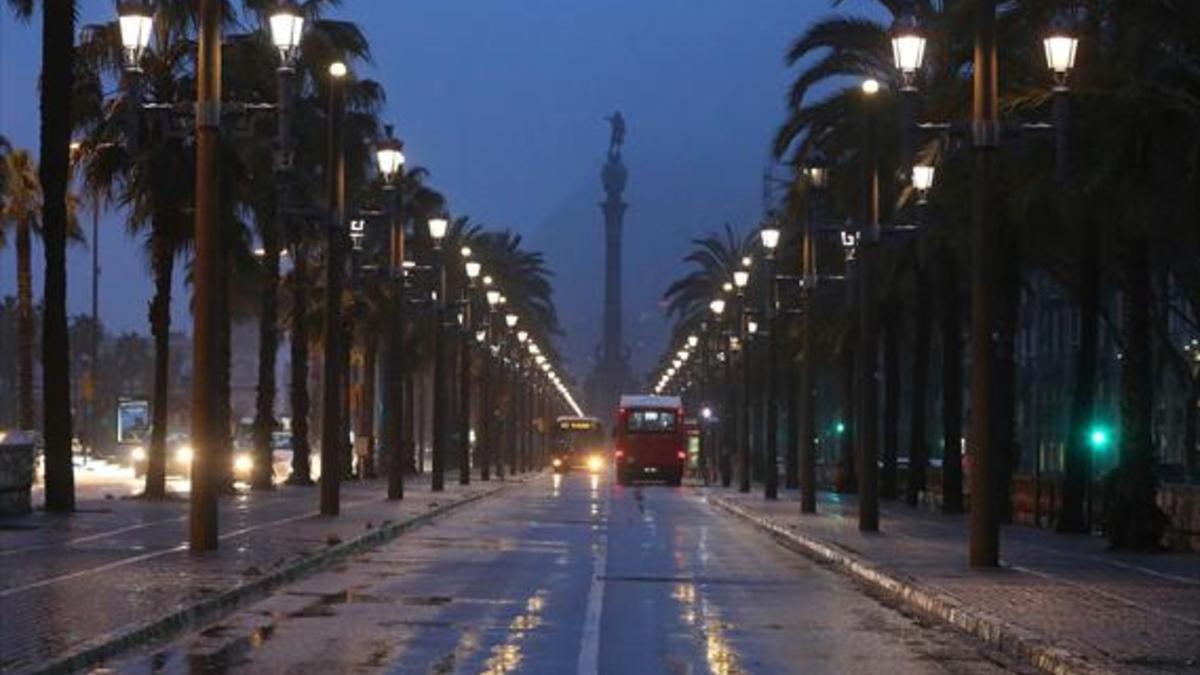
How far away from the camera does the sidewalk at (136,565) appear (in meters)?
17.4

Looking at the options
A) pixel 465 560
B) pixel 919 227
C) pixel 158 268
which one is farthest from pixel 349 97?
pixel 465 560

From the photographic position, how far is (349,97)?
58.1m

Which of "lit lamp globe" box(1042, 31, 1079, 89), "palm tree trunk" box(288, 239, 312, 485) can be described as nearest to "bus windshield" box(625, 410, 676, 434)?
"palm tree trunk" box(288, 239, 312, 485)

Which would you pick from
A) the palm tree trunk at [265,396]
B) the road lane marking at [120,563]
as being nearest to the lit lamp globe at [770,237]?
the palm tree trunk at [265,396]

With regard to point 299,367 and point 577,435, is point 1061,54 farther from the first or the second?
point 577,435

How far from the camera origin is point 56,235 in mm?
38094

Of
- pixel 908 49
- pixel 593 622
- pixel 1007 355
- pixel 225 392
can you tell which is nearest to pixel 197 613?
pixel 593 622

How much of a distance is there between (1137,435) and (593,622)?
47.3 ft

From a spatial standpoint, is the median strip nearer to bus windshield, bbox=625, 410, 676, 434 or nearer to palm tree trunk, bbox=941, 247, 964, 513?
palm tree trunk, bbox=941, 247, 964, 513

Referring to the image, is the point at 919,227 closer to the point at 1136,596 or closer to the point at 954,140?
the point at 954,140

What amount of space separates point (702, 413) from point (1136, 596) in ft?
330

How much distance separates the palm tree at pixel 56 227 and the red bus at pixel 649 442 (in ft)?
180

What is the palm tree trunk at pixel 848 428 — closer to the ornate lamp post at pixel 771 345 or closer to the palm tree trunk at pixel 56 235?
the ornate lamp post at pixel 771 345

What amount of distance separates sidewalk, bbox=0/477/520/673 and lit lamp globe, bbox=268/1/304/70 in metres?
6.79
